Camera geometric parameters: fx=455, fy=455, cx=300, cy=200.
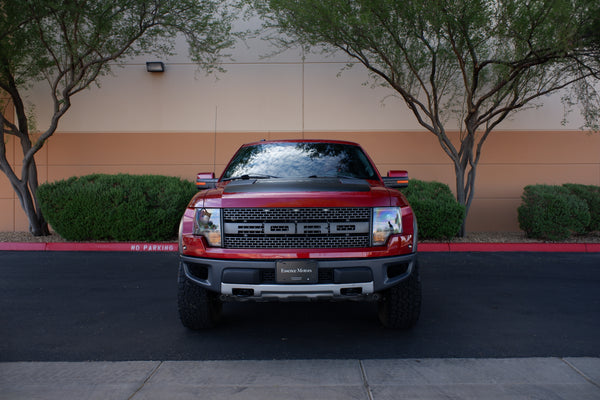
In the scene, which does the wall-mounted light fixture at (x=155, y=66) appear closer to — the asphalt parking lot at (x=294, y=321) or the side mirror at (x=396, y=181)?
the asphalt parking lot at (x=294, y=321)

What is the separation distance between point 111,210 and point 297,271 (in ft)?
21.9

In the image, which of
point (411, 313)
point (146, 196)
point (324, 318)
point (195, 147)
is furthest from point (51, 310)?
point (195, 147)

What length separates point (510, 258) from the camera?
8.22 m

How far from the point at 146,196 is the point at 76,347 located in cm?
582

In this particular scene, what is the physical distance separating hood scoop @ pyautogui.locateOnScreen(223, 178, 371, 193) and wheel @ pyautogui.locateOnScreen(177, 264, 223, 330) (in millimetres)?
879

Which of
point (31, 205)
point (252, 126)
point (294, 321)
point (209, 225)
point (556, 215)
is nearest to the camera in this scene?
point (209, 225)

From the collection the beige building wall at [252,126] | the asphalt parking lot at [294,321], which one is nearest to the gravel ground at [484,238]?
the beige building wall at [252,126]

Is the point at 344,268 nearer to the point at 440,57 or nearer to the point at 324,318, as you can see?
the point at 324,318

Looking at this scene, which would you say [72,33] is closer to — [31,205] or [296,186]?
[31,205]

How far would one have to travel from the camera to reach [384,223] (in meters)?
3.75

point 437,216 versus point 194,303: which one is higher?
point 437,216

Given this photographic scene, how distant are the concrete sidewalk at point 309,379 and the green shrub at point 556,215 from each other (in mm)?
6568

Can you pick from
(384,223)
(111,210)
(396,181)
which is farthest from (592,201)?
(111,210)

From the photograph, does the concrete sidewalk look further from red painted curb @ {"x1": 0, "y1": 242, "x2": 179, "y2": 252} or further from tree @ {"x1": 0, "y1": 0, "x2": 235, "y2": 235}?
tree @ {"x1": 0, "y1": 0, "x2": 235, "y2": 235}
